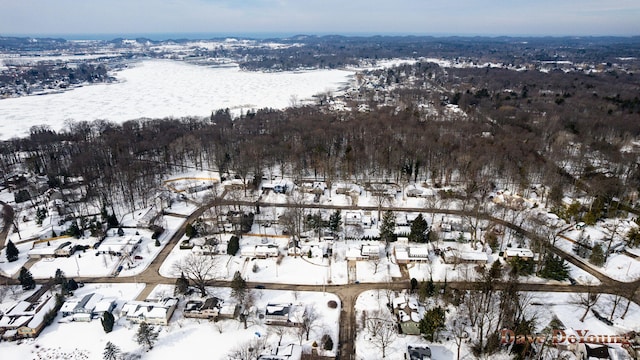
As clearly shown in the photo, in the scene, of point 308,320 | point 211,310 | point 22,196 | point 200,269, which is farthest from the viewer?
point 22,196

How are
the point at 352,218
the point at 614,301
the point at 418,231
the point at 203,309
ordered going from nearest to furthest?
the point at 203,309
the point at 614,301
the point at 418,231
the point at 352,218

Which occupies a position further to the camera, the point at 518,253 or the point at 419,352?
the point at 518,253

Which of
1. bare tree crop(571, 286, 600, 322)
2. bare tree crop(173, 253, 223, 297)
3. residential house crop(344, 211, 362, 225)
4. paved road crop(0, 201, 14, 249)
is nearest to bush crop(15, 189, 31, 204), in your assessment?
paved road crop(0, 201, 14, 249)

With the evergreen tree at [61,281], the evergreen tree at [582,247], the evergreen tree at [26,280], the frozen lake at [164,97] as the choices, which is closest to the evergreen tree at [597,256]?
the evergreen tree at [582,247]

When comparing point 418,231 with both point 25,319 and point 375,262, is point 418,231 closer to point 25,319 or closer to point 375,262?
point 375,262

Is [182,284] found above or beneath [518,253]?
beneath

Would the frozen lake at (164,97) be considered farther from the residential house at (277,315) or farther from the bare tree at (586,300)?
the bare tree at (586,300)

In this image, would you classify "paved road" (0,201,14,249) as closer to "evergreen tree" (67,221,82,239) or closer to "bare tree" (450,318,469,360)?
"evergreen tree" (67,221,82,239)

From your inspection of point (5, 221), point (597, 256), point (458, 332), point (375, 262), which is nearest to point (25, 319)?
point (5, 221)

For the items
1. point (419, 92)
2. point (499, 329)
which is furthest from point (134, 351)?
point (419, 92)
